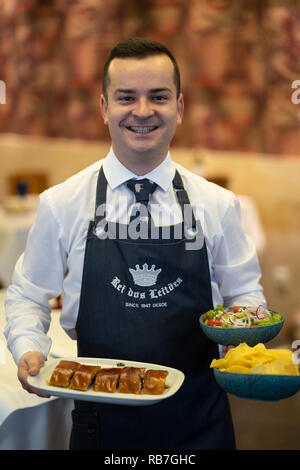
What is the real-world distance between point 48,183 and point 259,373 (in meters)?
4.64

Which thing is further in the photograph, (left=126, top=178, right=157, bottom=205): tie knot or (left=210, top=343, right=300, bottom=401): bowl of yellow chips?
(left=126, top=178, right=157, bottom=205): tie knot

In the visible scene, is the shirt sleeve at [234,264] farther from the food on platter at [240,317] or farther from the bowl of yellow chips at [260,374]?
the bowl of yellow chips at [260,374]

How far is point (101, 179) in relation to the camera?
5.75ft

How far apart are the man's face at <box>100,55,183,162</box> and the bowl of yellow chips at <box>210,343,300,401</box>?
0.58 meters

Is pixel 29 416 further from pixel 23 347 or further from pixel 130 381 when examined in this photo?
pixel 130 381

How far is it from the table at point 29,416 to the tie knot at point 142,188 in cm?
Answer: 56

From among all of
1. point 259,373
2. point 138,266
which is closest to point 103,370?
point 138,266

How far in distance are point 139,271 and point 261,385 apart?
0.43 metres

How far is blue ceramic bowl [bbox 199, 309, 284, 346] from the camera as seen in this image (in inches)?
60.9

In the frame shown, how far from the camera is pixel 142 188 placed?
5.64 feet

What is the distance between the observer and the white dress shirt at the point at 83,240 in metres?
1.71

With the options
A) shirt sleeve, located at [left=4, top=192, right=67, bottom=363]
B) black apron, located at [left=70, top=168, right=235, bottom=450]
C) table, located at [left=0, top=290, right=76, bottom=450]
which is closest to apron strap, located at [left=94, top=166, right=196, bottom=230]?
black apron, located at [left=70, top=168, right=235, bottom=450]

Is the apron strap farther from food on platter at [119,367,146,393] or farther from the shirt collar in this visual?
food on platter at [119,367,146,393]

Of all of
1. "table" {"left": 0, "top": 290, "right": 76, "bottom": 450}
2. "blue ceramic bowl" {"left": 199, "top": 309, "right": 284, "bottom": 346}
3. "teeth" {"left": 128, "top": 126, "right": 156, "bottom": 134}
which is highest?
"teeth" {"left": 128, "top": 126, "right": 156, "bottom": 134}
